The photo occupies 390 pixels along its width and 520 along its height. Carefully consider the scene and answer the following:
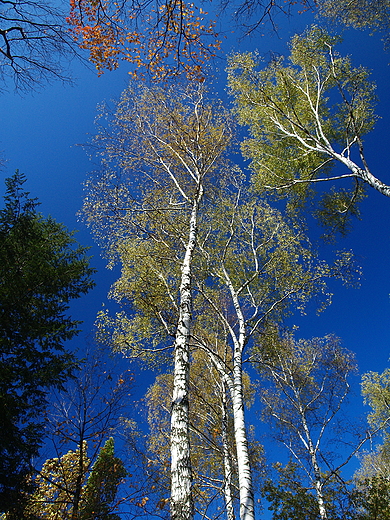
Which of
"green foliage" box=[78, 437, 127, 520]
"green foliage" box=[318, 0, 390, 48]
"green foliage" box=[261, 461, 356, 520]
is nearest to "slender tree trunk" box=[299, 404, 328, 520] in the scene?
"green foliage" box=[261, 461, 356, 520]

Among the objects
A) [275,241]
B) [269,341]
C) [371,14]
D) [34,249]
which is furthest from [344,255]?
[34,249]

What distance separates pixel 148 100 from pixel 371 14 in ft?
26.1

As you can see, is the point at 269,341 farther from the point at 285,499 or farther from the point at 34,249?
the point at 34,249

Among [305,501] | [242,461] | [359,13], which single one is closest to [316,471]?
[305,501]

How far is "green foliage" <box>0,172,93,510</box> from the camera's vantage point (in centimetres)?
664

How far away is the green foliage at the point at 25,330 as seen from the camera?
6.64 meters

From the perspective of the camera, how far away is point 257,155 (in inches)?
441

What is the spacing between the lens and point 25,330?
25.7ft

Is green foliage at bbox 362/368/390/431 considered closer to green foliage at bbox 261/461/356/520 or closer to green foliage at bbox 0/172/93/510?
green foliage at bbox 261/461/356/520

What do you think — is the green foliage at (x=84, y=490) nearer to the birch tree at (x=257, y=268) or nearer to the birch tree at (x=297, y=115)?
the birch tree at (x=257, y=268)

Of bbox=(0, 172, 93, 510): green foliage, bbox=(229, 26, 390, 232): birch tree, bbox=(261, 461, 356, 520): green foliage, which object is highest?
bbox=(229, 26, 390, 232): birch tree

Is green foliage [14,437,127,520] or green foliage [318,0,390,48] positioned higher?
green foliage [318,0,390,48]

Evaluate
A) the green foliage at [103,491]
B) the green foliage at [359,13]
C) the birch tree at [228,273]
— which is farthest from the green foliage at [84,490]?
the green foliage at [359,13]

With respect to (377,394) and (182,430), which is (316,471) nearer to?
(182,430)
